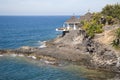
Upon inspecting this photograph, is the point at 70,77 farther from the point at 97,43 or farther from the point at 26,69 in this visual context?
the point at 97,43

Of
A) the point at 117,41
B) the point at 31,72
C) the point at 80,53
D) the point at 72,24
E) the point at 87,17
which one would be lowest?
the point at 31,72

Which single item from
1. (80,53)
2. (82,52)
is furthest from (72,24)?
(80,53)

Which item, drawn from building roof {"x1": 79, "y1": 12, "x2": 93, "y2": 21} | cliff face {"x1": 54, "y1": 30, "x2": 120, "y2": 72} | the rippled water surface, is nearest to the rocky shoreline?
cliff face {"x1": 54, "y1": 30, "x2": 120, "y2": 72}

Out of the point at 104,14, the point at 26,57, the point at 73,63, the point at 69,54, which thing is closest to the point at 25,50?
the point at 26,57

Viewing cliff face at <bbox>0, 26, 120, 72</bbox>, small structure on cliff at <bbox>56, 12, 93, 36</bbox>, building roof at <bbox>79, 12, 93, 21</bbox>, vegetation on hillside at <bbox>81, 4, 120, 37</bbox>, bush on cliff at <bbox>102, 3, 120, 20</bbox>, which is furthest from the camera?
building roof at <bbox>79, 12, 93, 21</bbox>

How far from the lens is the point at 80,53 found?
66.4m

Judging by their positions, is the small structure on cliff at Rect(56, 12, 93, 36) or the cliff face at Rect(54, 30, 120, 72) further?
the small structure on cliff at Rect(56, 12, 93, 36)

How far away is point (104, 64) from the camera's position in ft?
183

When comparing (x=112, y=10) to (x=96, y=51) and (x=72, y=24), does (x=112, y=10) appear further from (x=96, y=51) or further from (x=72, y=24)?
(x=96, y=51)

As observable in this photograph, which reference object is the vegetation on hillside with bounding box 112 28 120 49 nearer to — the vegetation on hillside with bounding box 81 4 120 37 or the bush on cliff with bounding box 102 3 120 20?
the vegetation on hillside with bounding box 81 4 120 37

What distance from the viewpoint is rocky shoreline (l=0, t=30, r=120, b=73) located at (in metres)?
55.3

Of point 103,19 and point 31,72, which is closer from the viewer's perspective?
point 31,72

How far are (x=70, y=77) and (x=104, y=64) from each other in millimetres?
11030

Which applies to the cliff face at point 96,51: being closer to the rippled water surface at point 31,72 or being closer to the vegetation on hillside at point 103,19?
the vegetation on hillside at point 103,19
